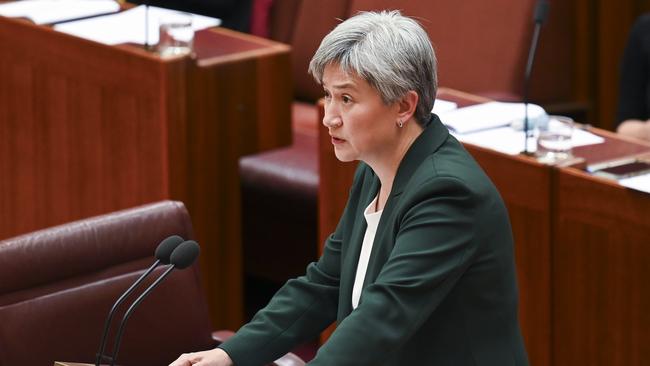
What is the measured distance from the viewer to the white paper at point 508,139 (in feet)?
10.2

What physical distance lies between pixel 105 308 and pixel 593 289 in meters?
1.05

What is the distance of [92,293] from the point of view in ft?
8.43

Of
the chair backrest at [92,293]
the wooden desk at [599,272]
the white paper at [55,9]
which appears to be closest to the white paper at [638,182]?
the wooden desk at [599,272]

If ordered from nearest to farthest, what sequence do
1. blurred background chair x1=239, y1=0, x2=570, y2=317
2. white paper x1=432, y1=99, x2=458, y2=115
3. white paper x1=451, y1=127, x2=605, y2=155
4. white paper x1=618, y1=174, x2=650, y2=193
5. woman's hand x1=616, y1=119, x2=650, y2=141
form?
white paper x1=618, y1=174, x2=650, y2=193 → white paper x1=451, y1=127, x2=605, y2=155 → white paper x1=432, y1=99, x2=458, y2=115 → woman's hand x1=616, y1=119, x2=650, y2=141 → blurred background chair x1=239, y1=0, x2=570, y2=317

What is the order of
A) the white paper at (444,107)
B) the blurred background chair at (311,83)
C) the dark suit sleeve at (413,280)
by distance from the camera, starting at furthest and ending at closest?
the blurred background chair at (311,83) < the white paper at (444,107) < the dark suit sleeve at (413,280)

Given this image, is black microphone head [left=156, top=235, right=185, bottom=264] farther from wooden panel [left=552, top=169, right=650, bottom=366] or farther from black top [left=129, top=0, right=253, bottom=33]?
black top [left=129, top=0, right=253, bottom=33]

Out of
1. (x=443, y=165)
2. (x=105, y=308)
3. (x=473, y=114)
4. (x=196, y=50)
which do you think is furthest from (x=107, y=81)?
(x=443, y=165)

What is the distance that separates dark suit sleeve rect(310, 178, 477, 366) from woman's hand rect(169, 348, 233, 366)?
10.1 inches

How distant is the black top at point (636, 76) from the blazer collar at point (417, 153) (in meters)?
1.88

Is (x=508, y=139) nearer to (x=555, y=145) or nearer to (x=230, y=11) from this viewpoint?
(x=555, y=145)

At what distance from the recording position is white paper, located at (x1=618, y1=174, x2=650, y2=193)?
2792mm

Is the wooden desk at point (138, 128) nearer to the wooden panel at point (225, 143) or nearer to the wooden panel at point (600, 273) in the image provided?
the wooden panel at point (225, 143)

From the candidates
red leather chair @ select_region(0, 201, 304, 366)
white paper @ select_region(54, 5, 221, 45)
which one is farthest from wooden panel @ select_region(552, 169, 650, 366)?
white paper @ select_region(54, 5, 221, 45)

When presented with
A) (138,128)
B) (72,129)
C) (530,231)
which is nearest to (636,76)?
(530,231)
